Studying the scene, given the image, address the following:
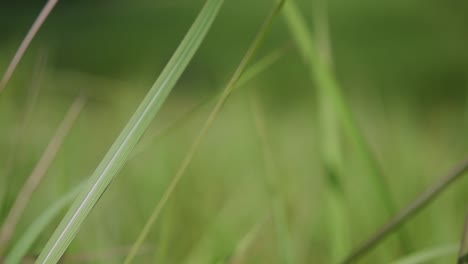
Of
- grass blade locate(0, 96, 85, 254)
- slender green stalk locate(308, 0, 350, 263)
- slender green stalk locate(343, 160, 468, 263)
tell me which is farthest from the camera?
slender green stalk locate(308, 0, 350, 263)

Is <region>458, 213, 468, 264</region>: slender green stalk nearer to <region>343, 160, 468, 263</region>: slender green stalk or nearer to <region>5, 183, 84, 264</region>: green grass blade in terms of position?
<region>343, 160, 468, 263</region>: slender green stalk

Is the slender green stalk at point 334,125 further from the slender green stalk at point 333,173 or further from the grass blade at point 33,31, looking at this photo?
the grass blade at point 33,31

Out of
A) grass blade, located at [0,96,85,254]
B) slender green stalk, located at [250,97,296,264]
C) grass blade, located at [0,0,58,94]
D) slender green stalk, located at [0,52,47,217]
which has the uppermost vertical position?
grass blade, located at [0,0,58,94]

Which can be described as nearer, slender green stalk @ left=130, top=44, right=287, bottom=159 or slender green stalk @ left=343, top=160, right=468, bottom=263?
slender green stalk @ left=343, top=160, right=468, bottom=263

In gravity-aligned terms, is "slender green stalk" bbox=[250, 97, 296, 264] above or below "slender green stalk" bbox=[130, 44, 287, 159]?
below

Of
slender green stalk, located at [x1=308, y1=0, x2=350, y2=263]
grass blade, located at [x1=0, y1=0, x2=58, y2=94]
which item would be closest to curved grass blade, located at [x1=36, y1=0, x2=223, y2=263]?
grass blade, located at [x1=0, y1=0, x2=58, y2=94]

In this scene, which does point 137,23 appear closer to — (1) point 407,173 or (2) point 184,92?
(2) point 184,92

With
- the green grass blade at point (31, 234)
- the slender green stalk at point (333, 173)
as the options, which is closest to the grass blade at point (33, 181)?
the green grass blade at point (31, 234)
